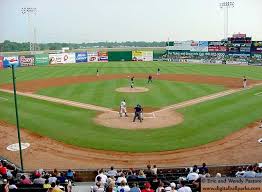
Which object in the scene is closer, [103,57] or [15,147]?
[15,147]

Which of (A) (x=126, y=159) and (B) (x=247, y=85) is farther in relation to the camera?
(B) (x=247, y=85)

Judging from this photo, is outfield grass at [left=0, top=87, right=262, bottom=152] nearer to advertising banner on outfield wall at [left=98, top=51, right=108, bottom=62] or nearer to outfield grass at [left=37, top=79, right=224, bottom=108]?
outfield grass at [left=37, top=79, right=224, bottom=108]

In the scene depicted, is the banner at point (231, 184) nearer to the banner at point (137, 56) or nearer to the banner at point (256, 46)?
the banner at point (256, 46)

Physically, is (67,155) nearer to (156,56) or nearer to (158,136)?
(158,136)

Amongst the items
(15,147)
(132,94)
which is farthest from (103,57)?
(15,147)

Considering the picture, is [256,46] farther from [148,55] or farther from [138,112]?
[138,112]

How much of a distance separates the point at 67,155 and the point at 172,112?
12.1 m

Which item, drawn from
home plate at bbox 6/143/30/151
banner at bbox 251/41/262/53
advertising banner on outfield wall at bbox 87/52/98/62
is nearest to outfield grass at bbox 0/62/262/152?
home plate at bbox 6/143/30/151

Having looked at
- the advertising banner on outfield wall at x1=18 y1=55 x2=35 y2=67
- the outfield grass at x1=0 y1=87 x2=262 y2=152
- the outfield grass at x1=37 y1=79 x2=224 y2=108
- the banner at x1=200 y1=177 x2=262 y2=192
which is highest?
the advertising banner on outfield wall at x1=18 y1=55 x2=35 y2=67

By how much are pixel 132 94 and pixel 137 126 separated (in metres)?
13.6

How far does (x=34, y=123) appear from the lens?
87.6 ft

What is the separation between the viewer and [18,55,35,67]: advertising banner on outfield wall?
261 feet

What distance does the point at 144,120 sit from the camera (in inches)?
1043

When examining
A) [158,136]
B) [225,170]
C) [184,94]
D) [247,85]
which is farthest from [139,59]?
[225,170]
